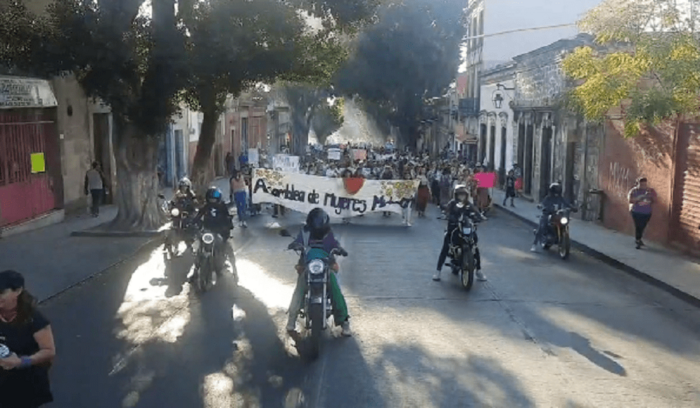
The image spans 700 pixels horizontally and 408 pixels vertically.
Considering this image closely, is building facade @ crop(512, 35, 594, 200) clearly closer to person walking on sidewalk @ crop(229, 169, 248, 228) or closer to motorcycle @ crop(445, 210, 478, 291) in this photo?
person walking on sidewalk @ crop(229, 169, 248, 228)

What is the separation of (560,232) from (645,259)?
1.68m

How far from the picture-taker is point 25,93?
1764 cm

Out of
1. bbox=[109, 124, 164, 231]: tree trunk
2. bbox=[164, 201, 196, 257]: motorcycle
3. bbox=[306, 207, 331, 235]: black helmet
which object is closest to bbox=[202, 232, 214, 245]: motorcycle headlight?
bbox=[164, 201, 196, 257]: motorcycle

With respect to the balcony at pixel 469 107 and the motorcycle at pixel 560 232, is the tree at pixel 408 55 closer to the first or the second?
the balcony at pixel 469 107

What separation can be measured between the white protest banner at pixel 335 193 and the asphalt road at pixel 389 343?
7.88m

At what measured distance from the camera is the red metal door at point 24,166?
688 inches

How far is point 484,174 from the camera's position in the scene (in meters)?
24.3

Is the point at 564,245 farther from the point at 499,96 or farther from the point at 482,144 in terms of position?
the point at 482,144

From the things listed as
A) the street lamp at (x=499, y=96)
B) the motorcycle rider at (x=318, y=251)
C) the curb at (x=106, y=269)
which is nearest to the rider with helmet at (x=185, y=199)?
the curb at (x=106, y=269)

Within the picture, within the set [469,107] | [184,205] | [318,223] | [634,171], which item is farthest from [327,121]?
[318,223]

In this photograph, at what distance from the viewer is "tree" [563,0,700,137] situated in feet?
41.4

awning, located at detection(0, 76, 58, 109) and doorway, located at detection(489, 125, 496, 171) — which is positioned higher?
awning, located at detection(0, 76, 58, 109)

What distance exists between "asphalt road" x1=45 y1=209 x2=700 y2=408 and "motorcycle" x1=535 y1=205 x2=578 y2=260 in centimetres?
154

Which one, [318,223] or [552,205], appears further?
[552,205]
